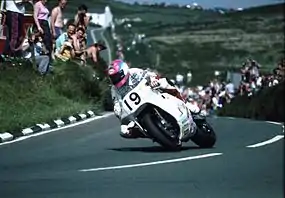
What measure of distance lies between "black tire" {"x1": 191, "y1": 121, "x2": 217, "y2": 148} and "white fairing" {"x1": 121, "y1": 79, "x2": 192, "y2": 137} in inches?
35.8

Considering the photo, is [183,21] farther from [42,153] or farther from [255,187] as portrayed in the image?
[255,187]

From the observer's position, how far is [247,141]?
59.2 ft

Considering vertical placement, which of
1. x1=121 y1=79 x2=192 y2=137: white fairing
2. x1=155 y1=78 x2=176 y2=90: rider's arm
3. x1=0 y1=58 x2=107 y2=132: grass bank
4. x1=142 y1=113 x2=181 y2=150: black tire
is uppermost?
x1=155 y1=78 x2=176 y2=90: rider's arm

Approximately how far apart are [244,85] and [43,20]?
48.7ft

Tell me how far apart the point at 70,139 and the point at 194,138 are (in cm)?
274

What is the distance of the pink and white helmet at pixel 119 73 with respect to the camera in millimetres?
15188

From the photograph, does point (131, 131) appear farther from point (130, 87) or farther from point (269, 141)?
point (269, 141)

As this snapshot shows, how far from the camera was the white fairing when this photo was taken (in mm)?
15195

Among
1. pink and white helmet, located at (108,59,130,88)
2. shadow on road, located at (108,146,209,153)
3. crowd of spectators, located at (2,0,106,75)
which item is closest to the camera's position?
pink and white helmet, located at (108,59,130,88)

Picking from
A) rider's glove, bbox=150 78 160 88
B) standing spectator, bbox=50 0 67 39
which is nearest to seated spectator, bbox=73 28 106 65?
standing spectator, bbox=50 0 67 39

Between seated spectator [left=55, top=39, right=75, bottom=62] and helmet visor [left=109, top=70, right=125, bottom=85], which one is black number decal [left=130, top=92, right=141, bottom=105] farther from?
seated spectator [left=55, top=39, right=75, bottom=62]

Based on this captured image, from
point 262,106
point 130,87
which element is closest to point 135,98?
point 130,87

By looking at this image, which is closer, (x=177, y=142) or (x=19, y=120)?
(x=177, y=142)

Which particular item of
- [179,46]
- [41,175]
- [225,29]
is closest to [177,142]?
[41,175]
